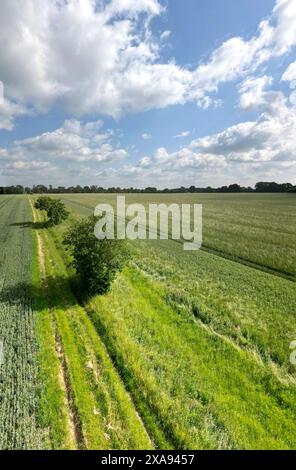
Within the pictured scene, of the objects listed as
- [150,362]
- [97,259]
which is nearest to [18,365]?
[150,362]

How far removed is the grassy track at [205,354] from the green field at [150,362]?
1.2 inches

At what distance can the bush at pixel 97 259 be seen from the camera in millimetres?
12180

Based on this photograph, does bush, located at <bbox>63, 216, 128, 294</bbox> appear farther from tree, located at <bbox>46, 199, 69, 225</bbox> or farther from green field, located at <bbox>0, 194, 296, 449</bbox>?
tree, located at <bbox>46, 199, 69, 225</bbox>

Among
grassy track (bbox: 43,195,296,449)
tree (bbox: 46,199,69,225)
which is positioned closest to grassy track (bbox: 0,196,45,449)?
grassy track (bbox: 43,195,296,449)

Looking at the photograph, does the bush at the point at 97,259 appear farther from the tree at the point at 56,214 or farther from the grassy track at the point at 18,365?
the tree at the point at 56,214

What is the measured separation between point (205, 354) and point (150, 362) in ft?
5.95

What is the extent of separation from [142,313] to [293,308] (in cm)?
663

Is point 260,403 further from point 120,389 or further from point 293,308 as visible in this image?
point 293,308

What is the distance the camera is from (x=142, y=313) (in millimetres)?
10922

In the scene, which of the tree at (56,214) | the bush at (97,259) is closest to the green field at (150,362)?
the bush at (97,259)
